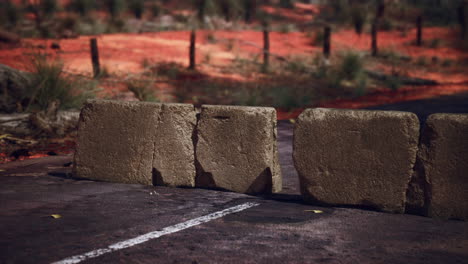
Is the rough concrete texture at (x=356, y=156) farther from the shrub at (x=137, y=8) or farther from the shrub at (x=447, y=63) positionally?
the shrub at (x=137, y=8)

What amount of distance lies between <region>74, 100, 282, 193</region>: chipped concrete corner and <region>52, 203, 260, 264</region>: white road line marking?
1.83 feet

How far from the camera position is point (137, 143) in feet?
20.9

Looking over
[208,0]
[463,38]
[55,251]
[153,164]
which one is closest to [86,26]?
[208,0]

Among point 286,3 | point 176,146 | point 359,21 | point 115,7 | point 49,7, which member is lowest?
point 176,146

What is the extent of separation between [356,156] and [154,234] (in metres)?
2.02

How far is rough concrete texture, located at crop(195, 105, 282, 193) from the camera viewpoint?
5.91 metres

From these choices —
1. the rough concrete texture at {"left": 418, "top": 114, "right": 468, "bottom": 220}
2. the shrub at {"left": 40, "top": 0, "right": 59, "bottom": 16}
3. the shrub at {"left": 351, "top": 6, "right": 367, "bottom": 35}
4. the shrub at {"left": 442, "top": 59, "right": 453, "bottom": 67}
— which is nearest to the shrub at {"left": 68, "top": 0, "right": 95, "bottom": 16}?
the shrub at {"left": 40, "top": 0, "right": 59, "bottom": 16}

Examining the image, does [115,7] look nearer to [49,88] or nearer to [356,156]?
[49,88]

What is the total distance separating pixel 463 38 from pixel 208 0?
15.7 m

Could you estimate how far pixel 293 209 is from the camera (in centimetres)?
546

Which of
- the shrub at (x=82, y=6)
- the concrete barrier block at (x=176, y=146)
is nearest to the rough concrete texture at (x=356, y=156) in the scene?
the concrete barrier block at (x=176, y=146)

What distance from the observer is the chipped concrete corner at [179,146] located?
5.96 metres

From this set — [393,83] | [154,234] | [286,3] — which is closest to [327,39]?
[393,83]

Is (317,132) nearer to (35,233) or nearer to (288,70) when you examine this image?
(35,233)
